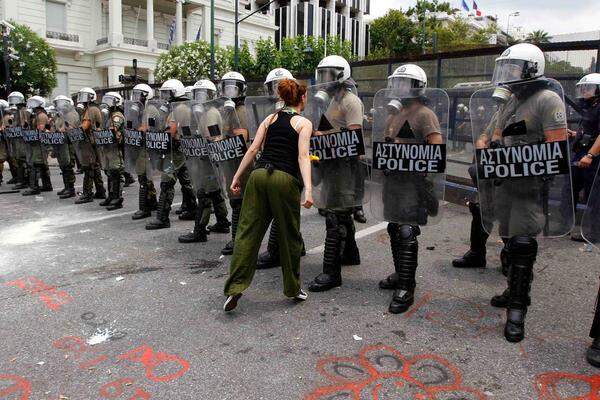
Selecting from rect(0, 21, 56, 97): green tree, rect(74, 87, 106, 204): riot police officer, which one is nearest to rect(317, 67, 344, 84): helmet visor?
rect(74, 87, 106, 204): riot police officer

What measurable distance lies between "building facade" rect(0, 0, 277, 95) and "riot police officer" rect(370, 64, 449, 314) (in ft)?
105

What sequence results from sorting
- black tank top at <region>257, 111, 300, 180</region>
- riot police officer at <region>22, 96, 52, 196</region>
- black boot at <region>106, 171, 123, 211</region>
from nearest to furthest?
black tank top at <region>257, 111, 300, 180</region>
black boot at <region>106, 171, 123, 211</region>
riot police officer at <region>22, 96, 52, 196</region>

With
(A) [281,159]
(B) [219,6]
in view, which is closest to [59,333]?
(A) [281,159]

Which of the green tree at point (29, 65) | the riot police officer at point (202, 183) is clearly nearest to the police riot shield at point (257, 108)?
the riot police officer at point (202, 183)

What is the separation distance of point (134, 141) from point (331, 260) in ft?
13.9

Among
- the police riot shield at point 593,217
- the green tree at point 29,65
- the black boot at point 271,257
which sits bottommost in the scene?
the black boot at point 271,257

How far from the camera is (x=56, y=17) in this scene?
117 ft

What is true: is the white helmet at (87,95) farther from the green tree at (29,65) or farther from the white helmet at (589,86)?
the green tree at (29,65)

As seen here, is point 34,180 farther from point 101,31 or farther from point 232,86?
point 101,31

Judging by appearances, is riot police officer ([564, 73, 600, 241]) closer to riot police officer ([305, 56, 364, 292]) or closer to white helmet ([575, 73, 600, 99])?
white helmet ([575, 73, 600, 99])

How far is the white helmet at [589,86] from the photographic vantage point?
5.97 m

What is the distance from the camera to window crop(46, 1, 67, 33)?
35.2 m

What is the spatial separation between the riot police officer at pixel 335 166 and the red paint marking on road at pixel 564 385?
1857mm

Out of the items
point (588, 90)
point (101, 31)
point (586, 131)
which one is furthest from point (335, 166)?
point (101, 31)
